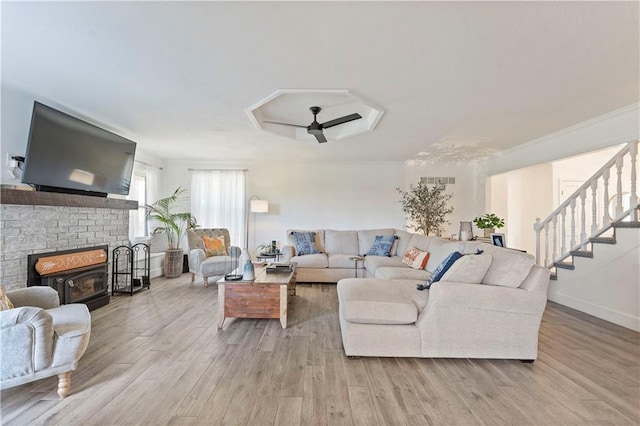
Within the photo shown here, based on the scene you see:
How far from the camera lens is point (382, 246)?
17.3ft

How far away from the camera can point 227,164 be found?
649 centimetres

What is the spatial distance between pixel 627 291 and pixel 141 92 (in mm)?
5723

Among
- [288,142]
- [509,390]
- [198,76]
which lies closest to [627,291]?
[509,390]

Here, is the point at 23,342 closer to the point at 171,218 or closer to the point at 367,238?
the point at 171,218

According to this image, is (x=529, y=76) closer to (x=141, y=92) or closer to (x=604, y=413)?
(x=604, y=413)

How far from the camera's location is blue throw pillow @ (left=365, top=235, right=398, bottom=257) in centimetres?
520

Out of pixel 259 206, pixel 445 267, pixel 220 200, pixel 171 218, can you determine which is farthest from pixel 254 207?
pixel 445 267

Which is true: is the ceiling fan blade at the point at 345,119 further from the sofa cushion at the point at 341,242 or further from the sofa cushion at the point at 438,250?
the sofa cushion at the point at 341,242

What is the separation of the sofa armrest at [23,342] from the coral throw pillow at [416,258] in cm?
387

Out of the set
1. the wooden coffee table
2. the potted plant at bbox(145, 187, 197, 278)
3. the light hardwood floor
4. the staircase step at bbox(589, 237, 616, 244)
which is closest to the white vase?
the wooden coffee table

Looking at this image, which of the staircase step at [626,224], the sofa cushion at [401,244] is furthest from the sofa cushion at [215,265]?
the staircase step at [626,224]

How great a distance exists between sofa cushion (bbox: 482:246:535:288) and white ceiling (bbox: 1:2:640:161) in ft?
5.16

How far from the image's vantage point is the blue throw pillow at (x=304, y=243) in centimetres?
539

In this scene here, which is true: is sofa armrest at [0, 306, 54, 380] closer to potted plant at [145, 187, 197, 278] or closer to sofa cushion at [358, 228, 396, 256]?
potted plant at [145, 187, 197, 278]
